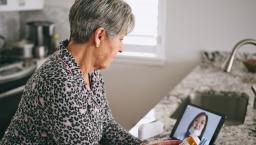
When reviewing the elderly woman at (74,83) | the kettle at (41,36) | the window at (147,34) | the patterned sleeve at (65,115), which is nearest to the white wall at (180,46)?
the window at (147,34)

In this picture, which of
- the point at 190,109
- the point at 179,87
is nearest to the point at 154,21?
the point at 179,87

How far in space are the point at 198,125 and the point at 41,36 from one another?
2.23 m

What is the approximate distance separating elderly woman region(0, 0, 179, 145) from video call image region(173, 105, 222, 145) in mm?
351

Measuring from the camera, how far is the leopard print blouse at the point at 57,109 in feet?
3.49

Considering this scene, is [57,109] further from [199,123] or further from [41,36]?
[41,36]

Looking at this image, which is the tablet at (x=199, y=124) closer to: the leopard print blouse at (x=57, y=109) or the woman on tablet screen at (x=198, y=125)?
the woman on tablet screen at (x=198, y=125)

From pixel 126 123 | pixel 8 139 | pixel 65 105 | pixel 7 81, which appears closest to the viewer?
pixel 65 105

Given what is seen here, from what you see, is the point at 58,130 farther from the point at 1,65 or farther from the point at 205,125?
the point at 1,65

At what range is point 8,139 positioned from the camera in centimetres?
120

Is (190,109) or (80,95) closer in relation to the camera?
(80,95)

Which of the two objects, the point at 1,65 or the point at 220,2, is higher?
the point at 220,2

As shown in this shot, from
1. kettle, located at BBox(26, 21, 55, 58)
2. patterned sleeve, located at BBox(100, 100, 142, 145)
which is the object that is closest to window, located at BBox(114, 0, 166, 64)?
kettle, located at BBox(26, 21, 55, 58)

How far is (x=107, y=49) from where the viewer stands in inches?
45.8

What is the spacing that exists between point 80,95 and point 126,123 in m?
2.17
